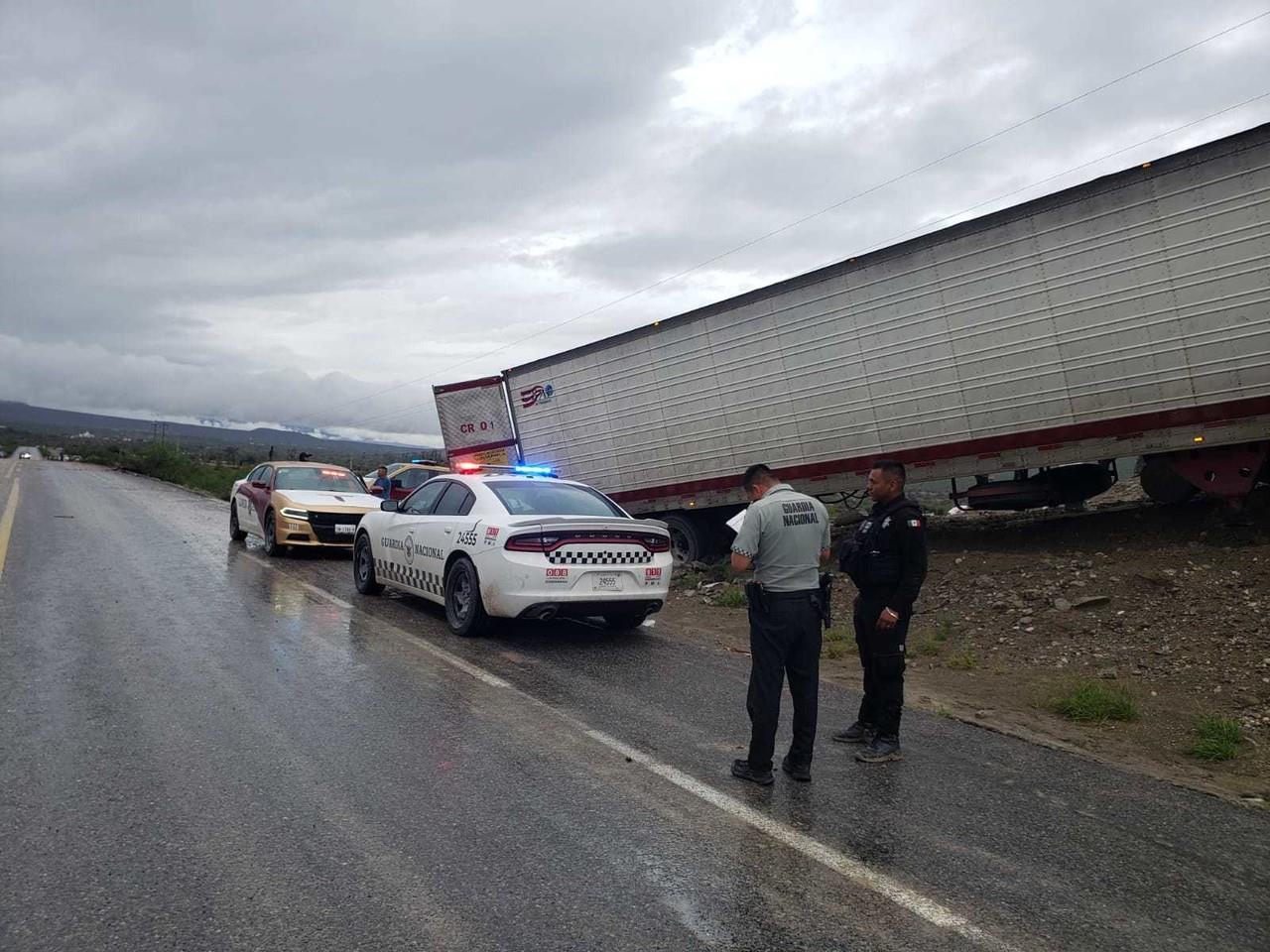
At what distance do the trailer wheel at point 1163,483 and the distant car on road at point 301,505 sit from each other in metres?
10.1

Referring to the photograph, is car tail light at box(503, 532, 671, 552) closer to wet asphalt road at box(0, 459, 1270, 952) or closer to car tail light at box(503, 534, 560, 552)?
car tail light at box(503, 534, 560, 552)

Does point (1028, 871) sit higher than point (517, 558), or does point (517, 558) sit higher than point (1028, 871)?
point (517, 558)

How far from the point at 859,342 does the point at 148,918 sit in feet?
33.4

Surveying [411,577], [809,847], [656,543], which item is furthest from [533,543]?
[809,847]

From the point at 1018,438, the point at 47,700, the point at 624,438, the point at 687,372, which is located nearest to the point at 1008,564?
the point at 1018,438

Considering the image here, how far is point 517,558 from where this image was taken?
7762mm

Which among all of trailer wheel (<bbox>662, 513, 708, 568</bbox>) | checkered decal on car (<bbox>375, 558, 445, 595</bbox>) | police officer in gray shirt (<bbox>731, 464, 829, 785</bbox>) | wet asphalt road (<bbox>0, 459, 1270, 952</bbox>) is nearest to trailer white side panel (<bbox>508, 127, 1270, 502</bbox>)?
trailer wheel (<bbox>662, 513, 708, 568</bbox>)

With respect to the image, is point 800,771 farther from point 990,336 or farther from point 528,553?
point 990,336

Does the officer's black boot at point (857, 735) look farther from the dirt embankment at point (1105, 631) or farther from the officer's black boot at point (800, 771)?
the dirt embankment at point (1105, 631)

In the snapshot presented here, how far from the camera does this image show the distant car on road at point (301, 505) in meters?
13.6

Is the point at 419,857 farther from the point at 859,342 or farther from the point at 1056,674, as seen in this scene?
the point at 859,342

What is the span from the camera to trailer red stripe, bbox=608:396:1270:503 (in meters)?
8.96

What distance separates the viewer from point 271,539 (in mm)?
13820

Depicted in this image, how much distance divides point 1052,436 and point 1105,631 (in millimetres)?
2561
